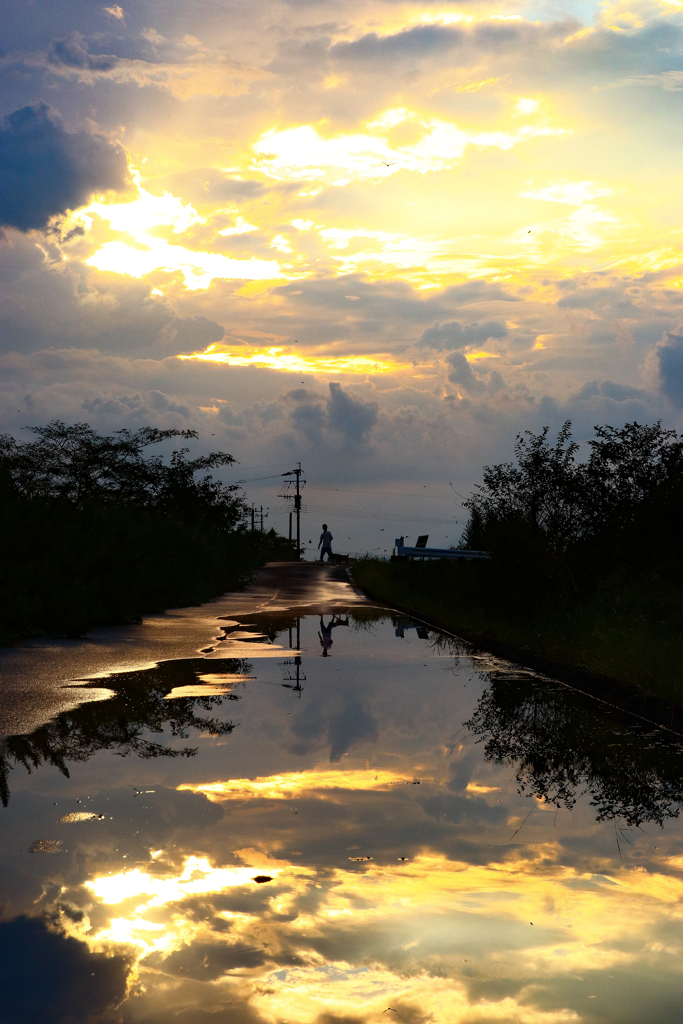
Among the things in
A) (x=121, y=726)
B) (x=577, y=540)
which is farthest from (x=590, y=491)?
(x=121, y=726)

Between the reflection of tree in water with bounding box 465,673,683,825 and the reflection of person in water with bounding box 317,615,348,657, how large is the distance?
5053 millimetres

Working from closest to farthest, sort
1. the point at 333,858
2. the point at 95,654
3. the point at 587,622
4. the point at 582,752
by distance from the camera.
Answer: the point at 333,858 < the point at 582,752 < the point at 95,654 < the point at 587,622

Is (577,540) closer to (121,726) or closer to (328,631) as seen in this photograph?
(328,631)

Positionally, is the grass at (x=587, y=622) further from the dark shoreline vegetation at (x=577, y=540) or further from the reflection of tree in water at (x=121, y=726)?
the reflection of tree in water at (x=121, y=726)

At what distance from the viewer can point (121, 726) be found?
8523 mm

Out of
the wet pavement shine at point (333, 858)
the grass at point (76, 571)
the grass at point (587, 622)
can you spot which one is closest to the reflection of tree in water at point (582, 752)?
the wet pavement shine at point (333, 858)

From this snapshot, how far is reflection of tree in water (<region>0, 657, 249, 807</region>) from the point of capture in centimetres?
738

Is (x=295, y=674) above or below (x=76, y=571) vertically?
below

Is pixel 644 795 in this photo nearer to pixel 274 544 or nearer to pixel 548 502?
pixel 548 502

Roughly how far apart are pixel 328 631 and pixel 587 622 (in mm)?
5391

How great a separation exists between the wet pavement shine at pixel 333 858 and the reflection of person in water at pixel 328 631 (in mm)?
4901

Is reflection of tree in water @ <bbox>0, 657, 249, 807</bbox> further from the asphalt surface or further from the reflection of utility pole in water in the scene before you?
the reflection of utility pole in water

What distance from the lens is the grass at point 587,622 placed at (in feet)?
37.4

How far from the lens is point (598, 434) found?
780 inches
